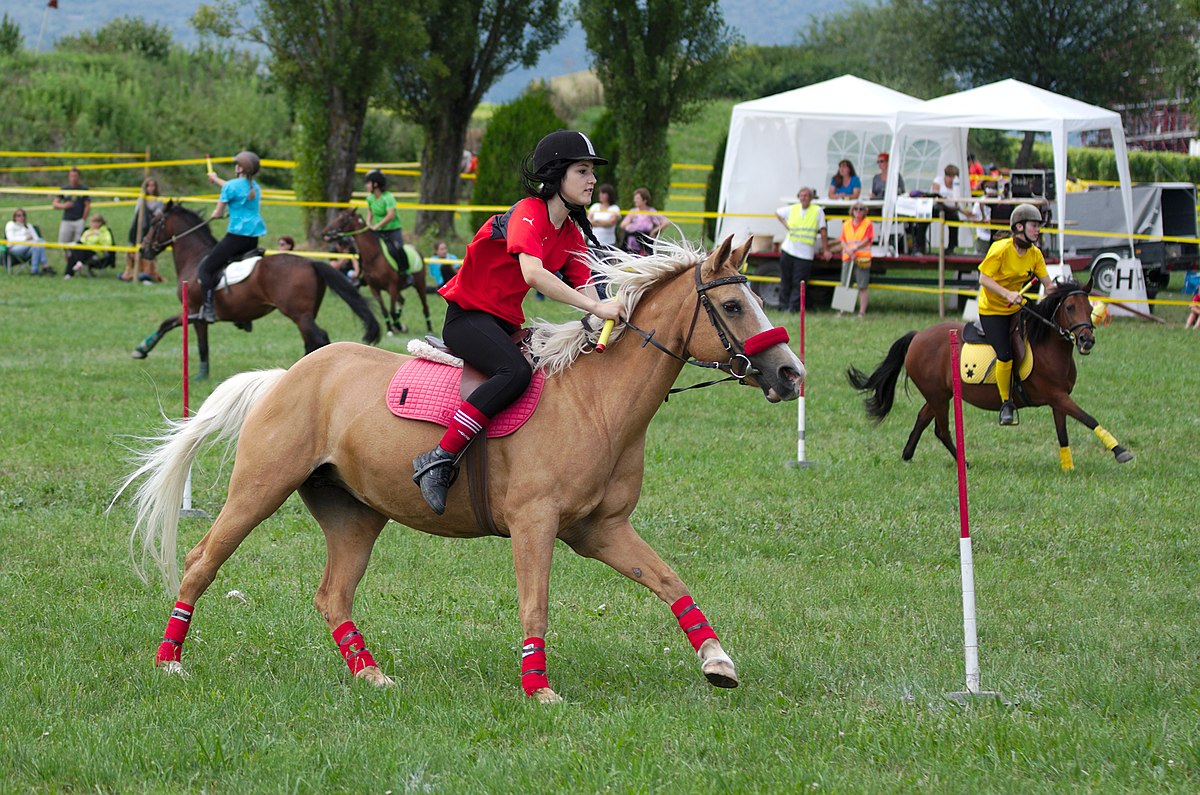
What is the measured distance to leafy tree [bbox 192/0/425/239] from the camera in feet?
93.0

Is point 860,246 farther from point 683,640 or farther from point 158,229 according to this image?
point 683,640

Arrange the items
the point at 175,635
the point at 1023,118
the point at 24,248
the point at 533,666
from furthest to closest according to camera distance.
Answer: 1. the point at 24,248
2. the point at 1023,118
3. the point at 175,635
4. the point at 533,666

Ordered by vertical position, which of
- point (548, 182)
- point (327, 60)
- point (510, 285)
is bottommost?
point (510, 285)

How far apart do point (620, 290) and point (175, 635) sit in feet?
8.71

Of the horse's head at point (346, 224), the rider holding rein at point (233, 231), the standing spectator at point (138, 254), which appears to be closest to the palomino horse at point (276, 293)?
the rider holding rein at point (233, 231)

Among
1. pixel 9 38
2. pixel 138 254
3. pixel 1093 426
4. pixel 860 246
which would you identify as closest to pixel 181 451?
pixel 1093 426

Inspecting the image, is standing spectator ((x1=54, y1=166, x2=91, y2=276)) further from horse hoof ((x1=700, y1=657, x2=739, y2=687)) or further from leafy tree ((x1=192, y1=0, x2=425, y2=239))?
horse hoof ((x1=700, y1=657, x2=739, y2=687))

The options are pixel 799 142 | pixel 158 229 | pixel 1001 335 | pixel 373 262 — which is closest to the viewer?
pixel 1001 335

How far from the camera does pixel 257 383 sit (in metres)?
6.62

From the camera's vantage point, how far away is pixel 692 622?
5719 millimetres

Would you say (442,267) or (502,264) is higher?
(502,264)

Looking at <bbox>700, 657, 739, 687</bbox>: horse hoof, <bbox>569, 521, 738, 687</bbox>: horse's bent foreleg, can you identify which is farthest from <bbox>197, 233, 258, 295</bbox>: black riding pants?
<bbox>700, 657, 739, 687</bbox>: horse hoof

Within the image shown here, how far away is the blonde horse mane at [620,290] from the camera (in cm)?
596

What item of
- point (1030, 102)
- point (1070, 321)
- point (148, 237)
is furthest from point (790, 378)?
Result: point (1030, 102)
